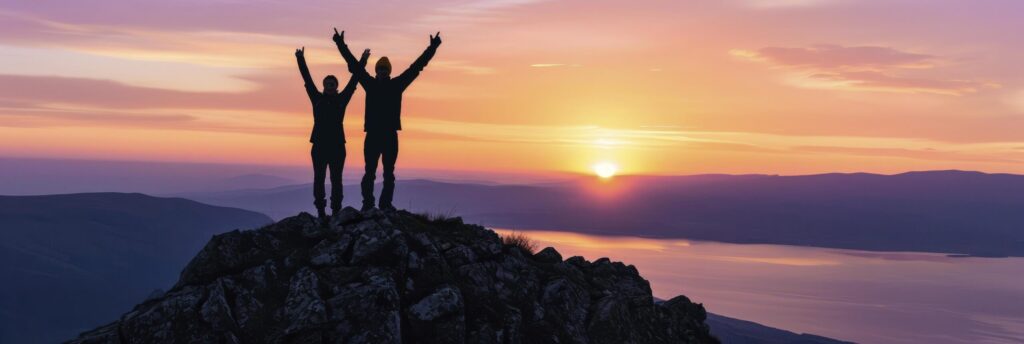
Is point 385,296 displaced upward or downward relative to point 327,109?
downward

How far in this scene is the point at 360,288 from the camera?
15594 millimetres

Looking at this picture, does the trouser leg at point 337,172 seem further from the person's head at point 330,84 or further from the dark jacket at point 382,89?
the person's head at point 330,84

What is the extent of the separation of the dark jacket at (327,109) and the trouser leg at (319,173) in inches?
12.6

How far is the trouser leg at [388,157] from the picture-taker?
20.7 metres

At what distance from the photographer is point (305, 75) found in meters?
20.6

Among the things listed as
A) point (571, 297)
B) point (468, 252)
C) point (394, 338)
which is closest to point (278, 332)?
point (394, 338)

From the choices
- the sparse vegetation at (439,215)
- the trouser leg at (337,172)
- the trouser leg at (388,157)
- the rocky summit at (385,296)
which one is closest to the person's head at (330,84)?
the trouser leg at (337,172)

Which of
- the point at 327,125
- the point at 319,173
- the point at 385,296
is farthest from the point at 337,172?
the point at 385,296

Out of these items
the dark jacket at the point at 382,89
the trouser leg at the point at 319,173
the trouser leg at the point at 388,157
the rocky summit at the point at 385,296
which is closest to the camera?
the rocky summit at the point at 385,296

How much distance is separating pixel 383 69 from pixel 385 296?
702 cm

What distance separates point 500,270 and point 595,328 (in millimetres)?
2333

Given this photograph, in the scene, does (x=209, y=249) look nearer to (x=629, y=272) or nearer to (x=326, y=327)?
(x=326, y=327)


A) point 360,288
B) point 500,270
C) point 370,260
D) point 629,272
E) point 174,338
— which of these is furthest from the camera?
point 629,272

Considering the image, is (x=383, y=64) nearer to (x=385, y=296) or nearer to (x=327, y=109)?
(x=327, y=109)
